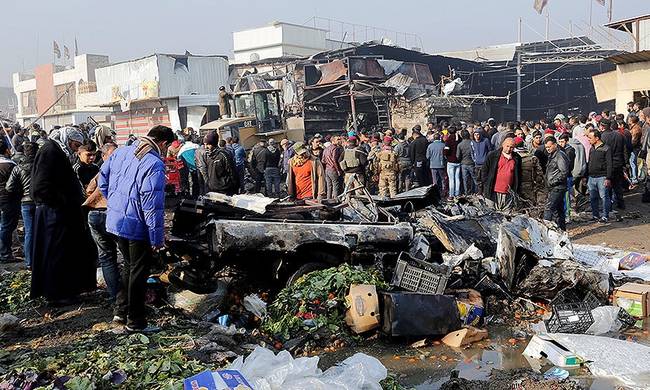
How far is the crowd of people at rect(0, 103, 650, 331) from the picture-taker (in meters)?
5.02

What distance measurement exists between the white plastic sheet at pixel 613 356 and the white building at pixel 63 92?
130 feet

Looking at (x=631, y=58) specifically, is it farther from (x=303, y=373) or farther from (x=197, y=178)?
(x=303, y=373)

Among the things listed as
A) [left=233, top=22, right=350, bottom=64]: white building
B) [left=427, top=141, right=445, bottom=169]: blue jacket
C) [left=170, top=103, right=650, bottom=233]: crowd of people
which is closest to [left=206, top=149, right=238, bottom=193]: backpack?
[left=170, top=103, right=650, bottom=233]: crowd of people

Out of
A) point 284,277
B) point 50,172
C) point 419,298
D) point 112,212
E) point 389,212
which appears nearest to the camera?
point 112,212

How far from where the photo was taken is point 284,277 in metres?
6.40

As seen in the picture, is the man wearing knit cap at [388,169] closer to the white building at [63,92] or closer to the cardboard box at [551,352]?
the cardboard box at [551,352]

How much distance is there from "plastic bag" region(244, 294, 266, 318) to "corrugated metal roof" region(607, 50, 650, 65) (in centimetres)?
1413

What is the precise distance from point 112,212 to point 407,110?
70.3ft

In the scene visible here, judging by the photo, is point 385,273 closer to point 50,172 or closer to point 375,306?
A: point 375,306

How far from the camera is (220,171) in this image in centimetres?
929

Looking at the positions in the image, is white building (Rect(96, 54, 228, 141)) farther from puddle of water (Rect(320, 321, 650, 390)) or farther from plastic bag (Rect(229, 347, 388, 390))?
plastic bag (Rect(229, 347, 388, 390))

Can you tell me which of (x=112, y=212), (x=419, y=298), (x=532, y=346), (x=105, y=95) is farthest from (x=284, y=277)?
(x=105, y=95)

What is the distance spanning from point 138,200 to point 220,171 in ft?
14.5

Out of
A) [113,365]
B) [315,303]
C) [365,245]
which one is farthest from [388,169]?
[113,365]
